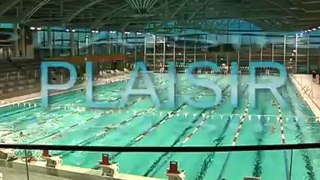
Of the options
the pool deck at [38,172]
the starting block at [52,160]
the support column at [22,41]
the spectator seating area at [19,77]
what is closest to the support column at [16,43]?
the support column at [22,41]

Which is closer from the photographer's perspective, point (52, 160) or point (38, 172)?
point (38, 172)

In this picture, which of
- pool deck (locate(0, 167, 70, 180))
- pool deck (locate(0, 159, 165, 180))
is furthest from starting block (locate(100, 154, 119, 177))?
pool deck (locate(0, 167, 70, 180))

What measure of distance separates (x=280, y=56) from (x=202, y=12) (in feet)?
21.0

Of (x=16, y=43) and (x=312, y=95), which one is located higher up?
(x=16, y=43)

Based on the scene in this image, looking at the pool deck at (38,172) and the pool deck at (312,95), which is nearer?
the pool deck at (38,172)

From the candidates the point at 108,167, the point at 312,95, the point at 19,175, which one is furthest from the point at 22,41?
the point at 19,175

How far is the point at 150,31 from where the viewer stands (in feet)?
124

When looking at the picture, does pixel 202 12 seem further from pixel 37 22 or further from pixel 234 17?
pixel 37 22

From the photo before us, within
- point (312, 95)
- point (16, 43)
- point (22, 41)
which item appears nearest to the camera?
point (312, 95)

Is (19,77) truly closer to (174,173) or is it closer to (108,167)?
(108,167)

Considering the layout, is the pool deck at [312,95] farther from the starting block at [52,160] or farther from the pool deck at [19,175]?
the pool deck at [19,175]

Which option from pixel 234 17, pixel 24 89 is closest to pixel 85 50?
pixel 234 17

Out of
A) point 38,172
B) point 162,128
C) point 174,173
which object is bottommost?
point 162,128

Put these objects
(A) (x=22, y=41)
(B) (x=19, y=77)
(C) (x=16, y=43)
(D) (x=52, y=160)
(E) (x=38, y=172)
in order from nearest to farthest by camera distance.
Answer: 1. (E) (x=38, y=172)
2. (D) (x=52, y=160)
3. (B) (x=19, y=77)
4. (C) (x=16, y=43)
5. (A) (x=22, y=41)
